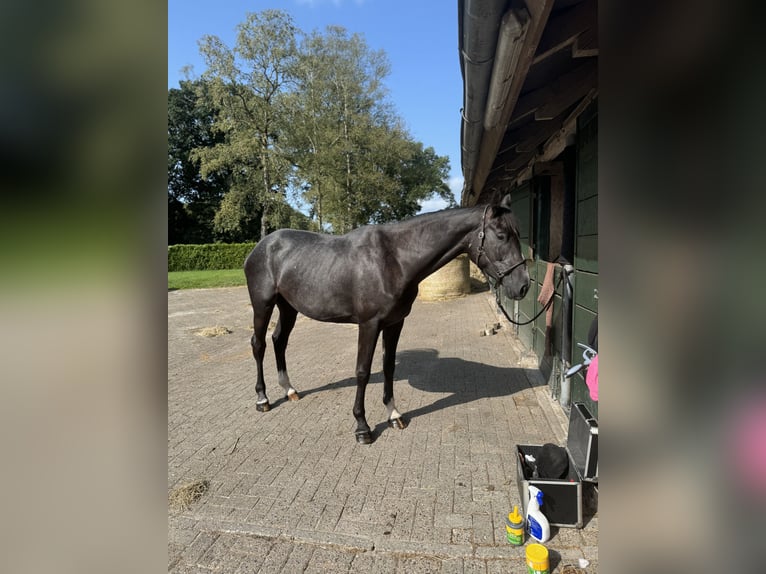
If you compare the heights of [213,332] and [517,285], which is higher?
[517,285]

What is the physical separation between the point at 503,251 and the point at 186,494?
104 inches

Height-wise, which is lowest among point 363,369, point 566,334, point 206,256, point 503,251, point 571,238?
point 363,369

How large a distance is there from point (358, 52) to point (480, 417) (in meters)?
22.0

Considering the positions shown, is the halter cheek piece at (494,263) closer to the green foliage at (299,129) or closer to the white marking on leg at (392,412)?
the white marking on leg at (392,412)

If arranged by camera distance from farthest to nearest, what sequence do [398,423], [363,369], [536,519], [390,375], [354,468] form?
[390,375] → [398,423] → [363,369] → [354,468] → [536,519]

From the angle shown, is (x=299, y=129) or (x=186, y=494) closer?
(x=186, y=494)

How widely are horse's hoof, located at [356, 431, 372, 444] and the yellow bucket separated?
1.64 meters

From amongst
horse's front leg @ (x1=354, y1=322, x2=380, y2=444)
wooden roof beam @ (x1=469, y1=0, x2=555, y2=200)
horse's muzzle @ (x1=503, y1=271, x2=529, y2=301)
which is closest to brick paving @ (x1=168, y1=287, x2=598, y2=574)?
horse's front leg @ (x1=354, y1=322, x2=380, y2=444)

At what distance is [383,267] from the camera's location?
3.52m
